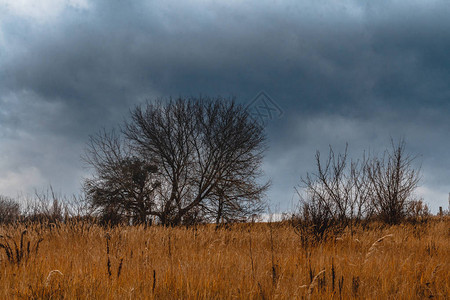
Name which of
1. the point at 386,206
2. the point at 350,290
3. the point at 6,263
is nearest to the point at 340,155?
the point at 386,206

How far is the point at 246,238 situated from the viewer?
8.16 metres

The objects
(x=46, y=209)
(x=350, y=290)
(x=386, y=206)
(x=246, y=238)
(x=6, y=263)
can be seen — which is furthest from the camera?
(x=386, y=206)

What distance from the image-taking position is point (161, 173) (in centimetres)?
2002

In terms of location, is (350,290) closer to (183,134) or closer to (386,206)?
(386,206)

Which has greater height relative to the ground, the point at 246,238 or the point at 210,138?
the point at 210,138

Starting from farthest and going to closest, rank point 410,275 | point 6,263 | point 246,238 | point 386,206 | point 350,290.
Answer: point 386,206 → point 246,238 → point 6,263 → point 410,275 → point 350,290

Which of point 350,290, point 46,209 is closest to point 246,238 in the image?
point 350,290

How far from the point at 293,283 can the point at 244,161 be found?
54.4ft

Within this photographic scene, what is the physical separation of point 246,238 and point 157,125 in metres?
14.2

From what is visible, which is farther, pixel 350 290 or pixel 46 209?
pixel 46 209

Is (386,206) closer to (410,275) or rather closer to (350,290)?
(410,275)

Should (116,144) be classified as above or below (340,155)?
above

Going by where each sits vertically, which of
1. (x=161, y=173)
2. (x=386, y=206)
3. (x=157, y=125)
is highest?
(x=157, y=125)

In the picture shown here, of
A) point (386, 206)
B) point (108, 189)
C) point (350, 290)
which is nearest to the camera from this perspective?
point (350, 290)
